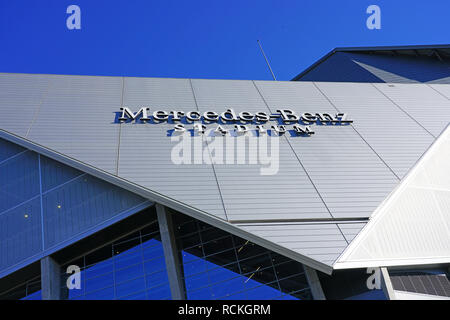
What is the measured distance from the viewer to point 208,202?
47.7 ft

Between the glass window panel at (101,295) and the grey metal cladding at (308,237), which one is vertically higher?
the grey metal cladding at (308,237)

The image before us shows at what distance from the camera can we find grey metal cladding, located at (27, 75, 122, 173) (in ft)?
53.6

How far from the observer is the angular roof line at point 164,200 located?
41.7 ft

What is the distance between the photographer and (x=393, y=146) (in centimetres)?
1903

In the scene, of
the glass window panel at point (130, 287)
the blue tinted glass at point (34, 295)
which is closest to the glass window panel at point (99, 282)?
the glass window panel at point (130, 287)

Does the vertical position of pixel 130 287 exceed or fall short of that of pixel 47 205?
it falls short

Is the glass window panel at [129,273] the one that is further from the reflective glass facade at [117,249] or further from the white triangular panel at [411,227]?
the white triangular panel at [411,227]

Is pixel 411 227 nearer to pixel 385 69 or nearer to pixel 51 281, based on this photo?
pixel 51 281

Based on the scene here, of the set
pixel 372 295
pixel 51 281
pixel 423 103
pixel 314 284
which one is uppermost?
pixel 423 103

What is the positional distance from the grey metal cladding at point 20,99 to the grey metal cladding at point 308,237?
9.95m

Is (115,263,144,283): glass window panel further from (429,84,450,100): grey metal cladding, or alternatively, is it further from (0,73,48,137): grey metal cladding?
(429,84,450,100): grey metal cladding

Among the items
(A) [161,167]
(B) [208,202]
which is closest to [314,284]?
(B) [208,202]

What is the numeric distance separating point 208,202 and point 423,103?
48.5 feet
